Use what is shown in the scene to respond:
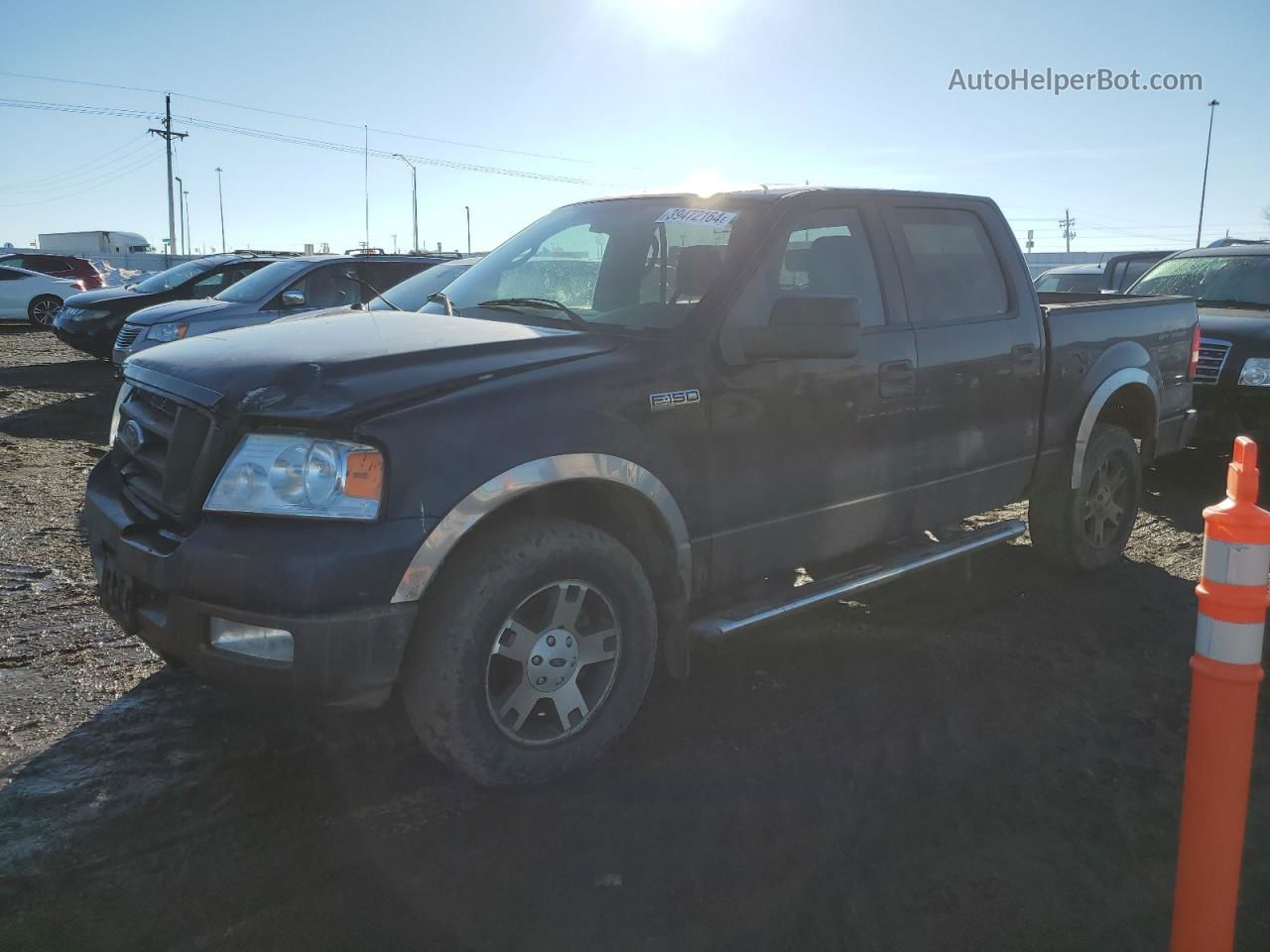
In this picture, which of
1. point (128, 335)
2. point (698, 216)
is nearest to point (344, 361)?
point (698, 216)

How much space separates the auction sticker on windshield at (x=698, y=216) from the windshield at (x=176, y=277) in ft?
38.8

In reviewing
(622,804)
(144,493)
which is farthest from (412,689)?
(144,493)

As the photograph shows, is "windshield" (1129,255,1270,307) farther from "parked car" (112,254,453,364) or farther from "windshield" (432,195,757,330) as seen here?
"parked car" (112,254,453,364)

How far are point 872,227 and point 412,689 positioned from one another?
2.75 metres

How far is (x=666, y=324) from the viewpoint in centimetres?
371

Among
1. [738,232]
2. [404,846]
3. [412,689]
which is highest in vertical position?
[738,232]

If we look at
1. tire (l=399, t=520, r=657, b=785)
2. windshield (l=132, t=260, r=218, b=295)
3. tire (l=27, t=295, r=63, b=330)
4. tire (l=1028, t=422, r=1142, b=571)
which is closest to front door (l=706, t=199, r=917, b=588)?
tire (l=399, t=520, r=657, b=785)

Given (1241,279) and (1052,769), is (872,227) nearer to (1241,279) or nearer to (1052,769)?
(1052,769)

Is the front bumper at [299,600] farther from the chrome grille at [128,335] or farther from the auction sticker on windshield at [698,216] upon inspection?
the chrome grille at [128,335]

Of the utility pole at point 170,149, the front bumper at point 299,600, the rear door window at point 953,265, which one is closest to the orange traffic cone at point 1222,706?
the front bumper at point 299,600

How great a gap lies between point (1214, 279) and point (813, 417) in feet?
23.1

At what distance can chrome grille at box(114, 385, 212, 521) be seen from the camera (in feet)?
10.0

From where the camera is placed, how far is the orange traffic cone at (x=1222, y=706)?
1.98m

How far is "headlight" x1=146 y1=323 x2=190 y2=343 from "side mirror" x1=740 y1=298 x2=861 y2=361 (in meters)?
8.68
